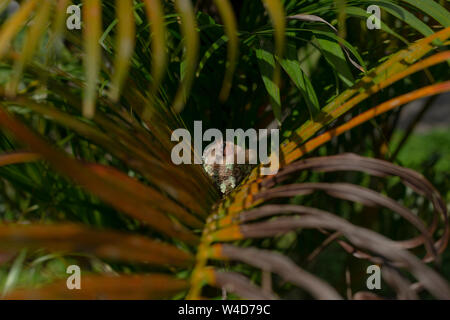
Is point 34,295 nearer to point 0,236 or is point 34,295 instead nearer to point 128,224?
point 0,236

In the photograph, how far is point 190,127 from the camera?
0.81 m

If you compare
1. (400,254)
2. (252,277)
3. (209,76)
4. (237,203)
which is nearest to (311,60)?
(209,76)

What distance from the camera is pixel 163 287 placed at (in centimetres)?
39

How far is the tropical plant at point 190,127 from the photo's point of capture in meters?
0.37

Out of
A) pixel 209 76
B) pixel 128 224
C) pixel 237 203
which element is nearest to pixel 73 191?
pixel 128 224

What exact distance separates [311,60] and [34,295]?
92 cm

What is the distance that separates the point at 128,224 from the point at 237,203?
0.57 metres

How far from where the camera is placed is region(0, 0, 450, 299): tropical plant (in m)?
0.37
